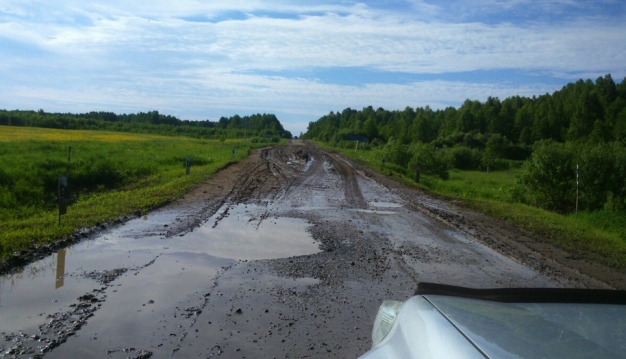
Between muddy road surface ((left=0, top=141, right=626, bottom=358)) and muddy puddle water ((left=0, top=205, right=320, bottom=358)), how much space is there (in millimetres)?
23

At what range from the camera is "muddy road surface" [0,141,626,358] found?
5375 mm

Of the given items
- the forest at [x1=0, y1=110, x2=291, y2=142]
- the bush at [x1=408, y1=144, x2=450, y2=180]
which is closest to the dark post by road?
the bush at [x1=408, y1=144, x2=450, y2=180]

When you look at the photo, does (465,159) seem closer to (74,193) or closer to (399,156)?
(399,156)

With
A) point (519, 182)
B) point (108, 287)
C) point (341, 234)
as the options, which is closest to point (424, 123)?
point (519, 182)

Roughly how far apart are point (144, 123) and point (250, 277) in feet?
388

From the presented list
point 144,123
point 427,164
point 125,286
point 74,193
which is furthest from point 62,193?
point 144,123

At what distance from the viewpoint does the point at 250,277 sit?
7.78 metres

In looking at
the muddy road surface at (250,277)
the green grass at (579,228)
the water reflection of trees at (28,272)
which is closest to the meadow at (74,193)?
the water reflection of trees at (28,272)

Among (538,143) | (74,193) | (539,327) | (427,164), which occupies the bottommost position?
(74,193)

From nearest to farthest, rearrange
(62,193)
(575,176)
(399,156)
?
(62,193)
(575,176)
(399,156)

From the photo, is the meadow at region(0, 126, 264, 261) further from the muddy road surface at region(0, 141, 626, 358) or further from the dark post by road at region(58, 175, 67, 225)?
the muddy road surface at region(0, 141, 626, 358)

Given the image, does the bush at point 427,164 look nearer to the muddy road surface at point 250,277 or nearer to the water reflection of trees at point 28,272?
the muddy road surface at point 250,277

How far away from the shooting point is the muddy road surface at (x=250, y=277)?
17.6 feet

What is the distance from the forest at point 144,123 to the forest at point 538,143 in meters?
21.1
